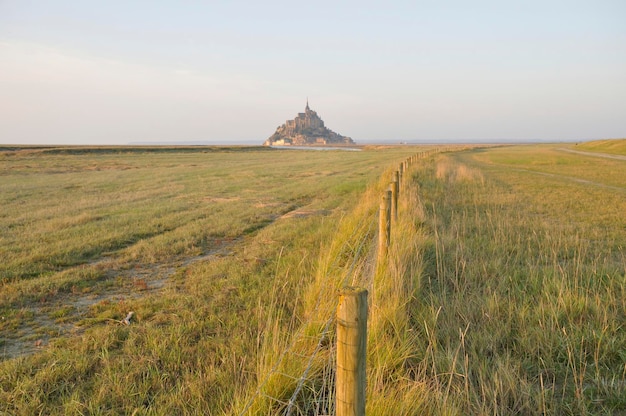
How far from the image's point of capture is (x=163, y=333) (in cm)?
459

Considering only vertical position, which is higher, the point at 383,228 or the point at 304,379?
the point at 383,228

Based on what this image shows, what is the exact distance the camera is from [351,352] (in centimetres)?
183

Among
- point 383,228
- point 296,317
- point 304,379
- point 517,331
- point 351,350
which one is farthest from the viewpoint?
point 383,228

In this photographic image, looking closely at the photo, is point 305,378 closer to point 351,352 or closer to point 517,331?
point 351,352

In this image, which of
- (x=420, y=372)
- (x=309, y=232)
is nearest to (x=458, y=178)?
(x=309, y=232)

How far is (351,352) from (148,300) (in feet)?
15.3

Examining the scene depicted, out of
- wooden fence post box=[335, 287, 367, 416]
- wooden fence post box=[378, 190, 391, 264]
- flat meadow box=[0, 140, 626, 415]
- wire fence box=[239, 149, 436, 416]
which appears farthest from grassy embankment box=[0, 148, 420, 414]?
wooden fence post box=[335, 287, 367, 416]

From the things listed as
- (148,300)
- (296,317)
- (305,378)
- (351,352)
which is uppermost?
(351,352)

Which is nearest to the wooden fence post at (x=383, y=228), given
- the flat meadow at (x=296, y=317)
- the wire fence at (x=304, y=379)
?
the flat meadow at (x=296, y=317)

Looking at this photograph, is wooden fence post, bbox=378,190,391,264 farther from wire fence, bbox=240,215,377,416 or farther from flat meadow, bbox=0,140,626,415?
wire fence, bbox=240,215,377,416

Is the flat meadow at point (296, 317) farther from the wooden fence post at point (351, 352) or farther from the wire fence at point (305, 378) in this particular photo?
the wooden fence post at point (351, 352)

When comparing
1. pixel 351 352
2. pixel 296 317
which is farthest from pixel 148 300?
pixel 351 352

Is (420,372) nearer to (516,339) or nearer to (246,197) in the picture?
(516,339)

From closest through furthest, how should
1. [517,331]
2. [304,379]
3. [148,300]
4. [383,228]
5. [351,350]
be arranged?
[351,350] < [304,379] < [517,331] < [383,228] < [148,300]
